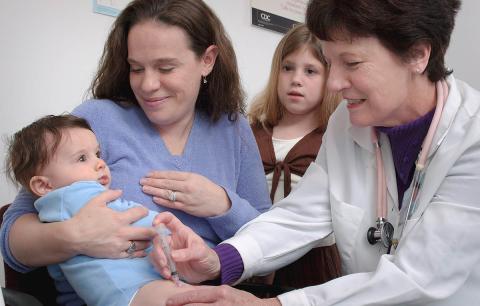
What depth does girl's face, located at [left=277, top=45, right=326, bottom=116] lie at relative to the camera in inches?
80.1

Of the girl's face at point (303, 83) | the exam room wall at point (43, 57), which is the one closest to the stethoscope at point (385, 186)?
the girl's face at point (303, 83)

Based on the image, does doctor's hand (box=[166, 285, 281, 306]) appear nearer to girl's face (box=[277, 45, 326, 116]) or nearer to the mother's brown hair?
the mother's brown hair

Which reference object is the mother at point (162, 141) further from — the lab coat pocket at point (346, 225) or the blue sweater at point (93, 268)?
the lab coat pocket at point (346, 225)

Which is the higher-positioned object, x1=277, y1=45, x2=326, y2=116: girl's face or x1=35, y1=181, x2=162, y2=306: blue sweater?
x1=277, y1=45, x2=326, y2=116: girl's face

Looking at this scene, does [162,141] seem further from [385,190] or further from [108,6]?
[108,6]

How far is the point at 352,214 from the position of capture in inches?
49.3

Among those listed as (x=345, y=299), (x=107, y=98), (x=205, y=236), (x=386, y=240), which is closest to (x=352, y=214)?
(x=386, y=240)

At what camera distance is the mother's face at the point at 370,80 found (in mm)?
1090

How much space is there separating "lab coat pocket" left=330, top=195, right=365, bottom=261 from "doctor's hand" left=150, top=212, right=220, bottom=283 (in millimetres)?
362

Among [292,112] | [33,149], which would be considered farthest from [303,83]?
[33,149]

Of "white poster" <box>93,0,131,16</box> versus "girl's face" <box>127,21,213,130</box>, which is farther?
"white poster" <box>93,0,131,16</box>

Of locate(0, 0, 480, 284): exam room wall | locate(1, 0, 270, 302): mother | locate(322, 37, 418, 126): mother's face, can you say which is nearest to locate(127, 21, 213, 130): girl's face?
locate(1, 0, 270, 302): mother

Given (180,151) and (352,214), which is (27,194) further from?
(352,214)

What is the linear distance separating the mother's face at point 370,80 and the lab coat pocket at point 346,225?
0.25 m
